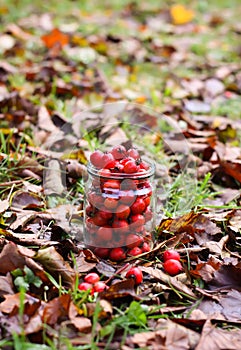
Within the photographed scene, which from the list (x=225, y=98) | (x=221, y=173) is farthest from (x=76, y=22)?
(x=221, y=173)

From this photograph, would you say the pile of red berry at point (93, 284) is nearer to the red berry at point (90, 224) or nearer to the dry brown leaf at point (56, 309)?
the dry brown leaf at point (56, 309)

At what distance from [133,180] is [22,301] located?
0.64m

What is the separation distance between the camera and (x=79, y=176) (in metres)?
2.79

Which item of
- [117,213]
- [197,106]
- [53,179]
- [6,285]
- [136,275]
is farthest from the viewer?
[197,106]

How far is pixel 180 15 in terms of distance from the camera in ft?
19.8

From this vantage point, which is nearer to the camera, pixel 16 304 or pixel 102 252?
pixel 16 304

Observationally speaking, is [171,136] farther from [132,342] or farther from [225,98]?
[132,342]

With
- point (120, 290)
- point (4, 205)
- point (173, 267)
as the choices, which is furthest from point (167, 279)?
point (4, 205)

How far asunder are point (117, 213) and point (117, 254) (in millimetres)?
159

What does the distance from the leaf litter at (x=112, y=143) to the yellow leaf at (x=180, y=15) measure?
10.3 inches

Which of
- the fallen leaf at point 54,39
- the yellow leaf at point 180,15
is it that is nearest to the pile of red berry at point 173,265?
the fallen leaf at point 54,39

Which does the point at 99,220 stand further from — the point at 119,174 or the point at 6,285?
the point at 6,285

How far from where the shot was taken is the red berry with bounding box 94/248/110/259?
2197mm

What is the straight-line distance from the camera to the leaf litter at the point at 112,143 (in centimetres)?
184
